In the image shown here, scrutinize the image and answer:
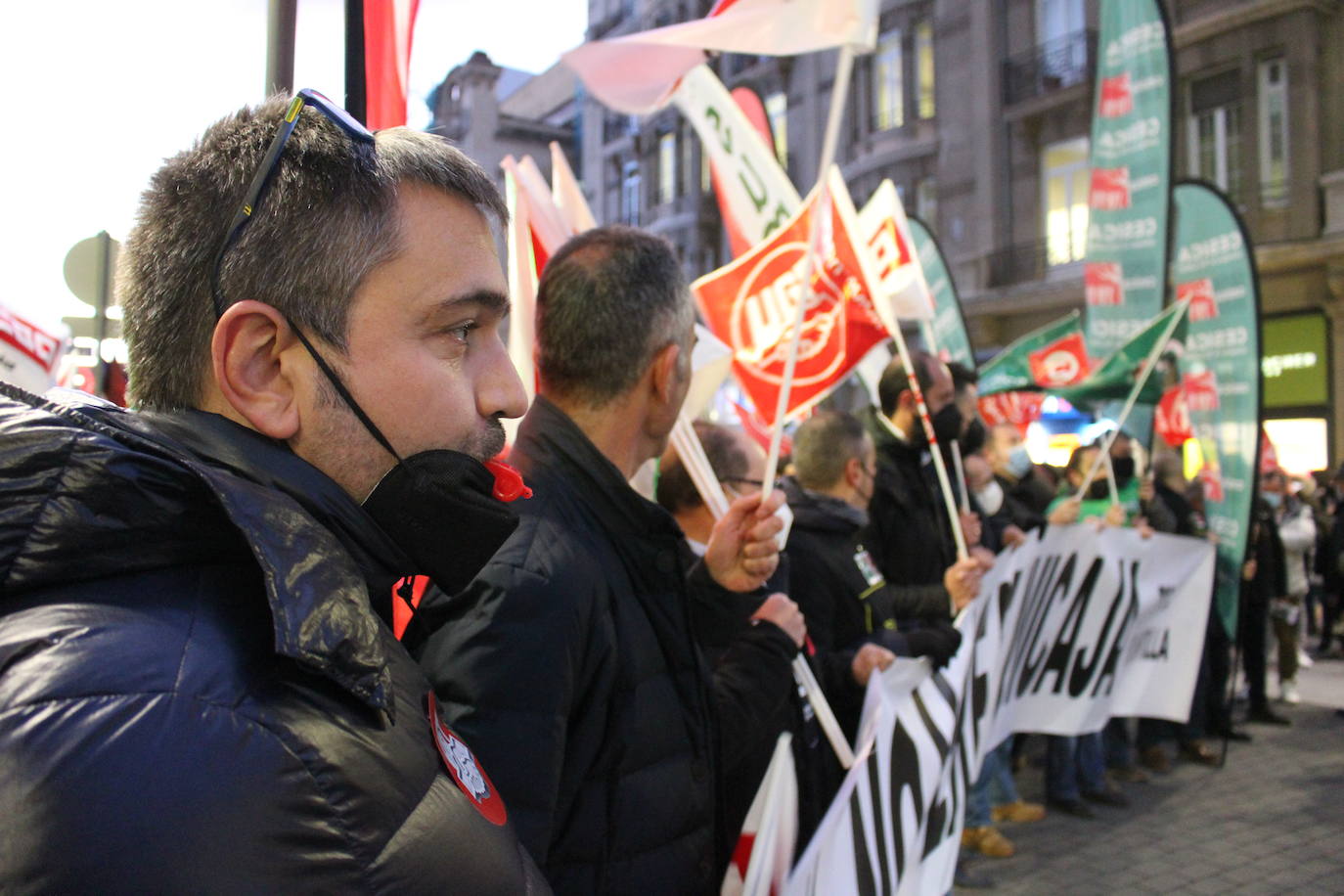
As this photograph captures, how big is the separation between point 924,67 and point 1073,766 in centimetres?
1932

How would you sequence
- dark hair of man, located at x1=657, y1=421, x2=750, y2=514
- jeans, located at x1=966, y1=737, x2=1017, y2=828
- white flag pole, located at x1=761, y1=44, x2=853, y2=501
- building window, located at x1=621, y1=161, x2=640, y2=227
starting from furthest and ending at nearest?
building window, located at x1=621, y1=161, x2=640, y2=227
jeans, located at x1=966, y1=737, x2=1017, y2=828
dark hair of man, located at x1=657, y1=421, x2=750, y2=514
white flag pole, located at x1=761, y1=44, x2=853, y2=501

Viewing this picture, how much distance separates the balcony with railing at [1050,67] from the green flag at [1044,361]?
433 inches

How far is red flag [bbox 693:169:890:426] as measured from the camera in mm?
4398

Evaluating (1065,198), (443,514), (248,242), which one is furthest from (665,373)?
(1065,198)

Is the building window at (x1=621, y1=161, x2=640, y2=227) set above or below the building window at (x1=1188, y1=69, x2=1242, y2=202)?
above

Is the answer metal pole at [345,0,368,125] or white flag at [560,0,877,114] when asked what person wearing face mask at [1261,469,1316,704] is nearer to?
white flag at [560,0,877,114]

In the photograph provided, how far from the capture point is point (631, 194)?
1425 inches

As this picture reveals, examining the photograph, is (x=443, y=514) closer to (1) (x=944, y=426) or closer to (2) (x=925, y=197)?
(1) (x=944, y=426)

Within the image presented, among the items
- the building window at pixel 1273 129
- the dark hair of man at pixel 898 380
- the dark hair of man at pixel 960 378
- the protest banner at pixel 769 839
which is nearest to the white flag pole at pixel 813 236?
the protest banner at pixel 769 839

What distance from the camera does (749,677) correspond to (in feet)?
7.04

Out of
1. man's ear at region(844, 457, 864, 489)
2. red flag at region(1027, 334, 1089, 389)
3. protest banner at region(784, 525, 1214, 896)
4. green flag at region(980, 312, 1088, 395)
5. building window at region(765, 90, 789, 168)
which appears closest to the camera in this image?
protest banner at region(784, 525, 1214, 896)

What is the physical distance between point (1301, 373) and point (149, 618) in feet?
Result: 56.7

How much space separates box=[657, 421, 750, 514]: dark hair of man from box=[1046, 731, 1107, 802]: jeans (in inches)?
138

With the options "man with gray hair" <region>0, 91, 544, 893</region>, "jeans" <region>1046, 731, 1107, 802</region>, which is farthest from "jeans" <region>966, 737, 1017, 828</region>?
"man with gray hair" <region>0, 91, 544, 893</region>
